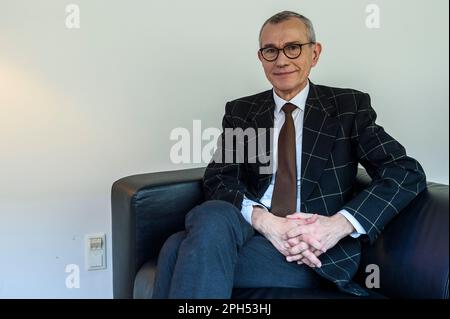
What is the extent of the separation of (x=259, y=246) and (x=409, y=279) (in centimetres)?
34

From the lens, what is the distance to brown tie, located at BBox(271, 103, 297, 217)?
3.96 ft

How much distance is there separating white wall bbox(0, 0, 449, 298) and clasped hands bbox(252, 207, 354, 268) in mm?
653

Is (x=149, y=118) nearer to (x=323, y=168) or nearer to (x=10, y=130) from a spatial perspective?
(x=10, y=130)

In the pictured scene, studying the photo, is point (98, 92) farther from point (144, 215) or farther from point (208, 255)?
point (208, 255)

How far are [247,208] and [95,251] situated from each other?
0.65 m

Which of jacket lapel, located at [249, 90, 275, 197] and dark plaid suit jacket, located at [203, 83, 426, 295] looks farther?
jacket lapel, located at [249, 90, 275, 197]

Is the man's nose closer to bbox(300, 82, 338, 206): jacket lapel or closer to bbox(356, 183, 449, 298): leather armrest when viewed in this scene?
bbox(300, 82, 338, 206): jacket lapel

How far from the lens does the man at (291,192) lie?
0.99 m

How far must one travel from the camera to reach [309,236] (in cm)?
105

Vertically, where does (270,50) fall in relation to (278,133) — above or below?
above

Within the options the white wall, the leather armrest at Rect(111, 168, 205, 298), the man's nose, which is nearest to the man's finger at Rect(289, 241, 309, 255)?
the leather armrest at Rect(111, 168, 205, 298)

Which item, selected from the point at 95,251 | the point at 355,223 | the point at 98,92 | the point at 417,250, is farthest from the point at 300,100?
the point at 95,251

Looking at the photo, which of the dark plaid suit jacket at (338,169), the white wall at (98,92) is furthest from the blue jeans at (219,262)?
the white wall at (98,92)
